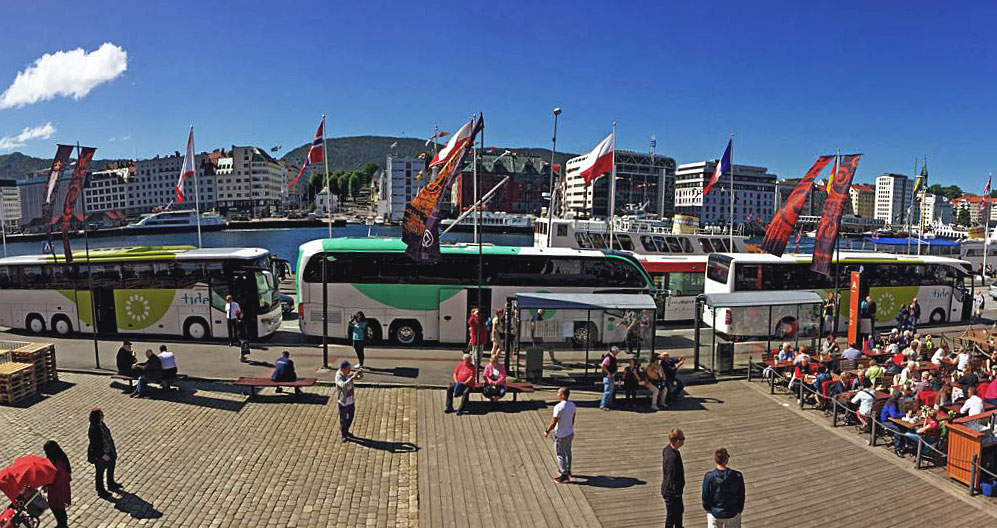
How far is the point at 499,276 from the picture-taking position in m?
19.6

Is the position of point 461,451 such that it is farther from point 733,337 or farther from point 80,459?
point 733,337

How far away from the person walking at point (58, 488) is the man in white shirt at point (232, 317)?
36.1 ft

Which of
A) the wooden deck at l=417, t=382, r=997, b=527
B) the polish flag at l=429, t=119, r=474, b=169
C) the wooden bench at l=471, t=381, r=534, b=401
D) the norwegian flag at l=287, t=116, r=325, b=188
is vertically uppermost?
the norwegian flag at l=287, t=116, r=325, b=188

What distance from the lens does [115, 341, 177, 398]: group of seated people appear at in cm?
1383

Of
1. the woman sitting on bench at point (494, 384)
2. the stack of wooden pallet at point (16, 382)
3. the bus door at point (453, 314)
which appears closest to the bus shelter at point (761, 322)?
the woman sitting on bench at point (494, 384)

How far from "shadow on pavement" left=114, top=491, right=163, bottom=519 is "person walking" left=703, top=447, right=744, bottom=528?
24.8ft

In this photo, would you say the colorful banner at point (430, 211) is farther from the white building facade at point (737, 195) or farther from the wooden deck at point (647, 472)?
the white building facade at point (737, 195)

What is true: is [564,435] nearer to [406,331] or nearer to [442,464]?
[442,464]

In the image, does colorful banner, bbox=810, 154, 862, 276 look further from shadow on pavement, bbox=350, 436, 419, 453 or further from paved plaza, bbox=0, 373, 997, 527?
shadow on pavement, bbox=350, 436, 419, 453

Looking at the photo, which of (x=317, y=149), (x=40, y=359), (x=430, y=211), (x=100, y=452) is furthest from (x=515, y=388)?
(x=317, y=149)

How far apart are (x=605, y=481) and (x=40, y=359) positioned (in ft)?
46.0

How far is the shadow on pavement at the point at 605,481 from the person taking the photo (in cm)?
928

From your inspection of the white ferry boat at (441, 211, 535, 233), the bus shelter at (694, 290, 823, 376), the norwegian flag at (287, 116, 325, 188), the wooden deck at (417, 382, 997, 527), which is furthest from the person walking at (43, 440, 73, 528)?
the white ferry boat at (441, 211, 535, 233)

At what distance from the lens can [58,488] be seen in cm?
745
